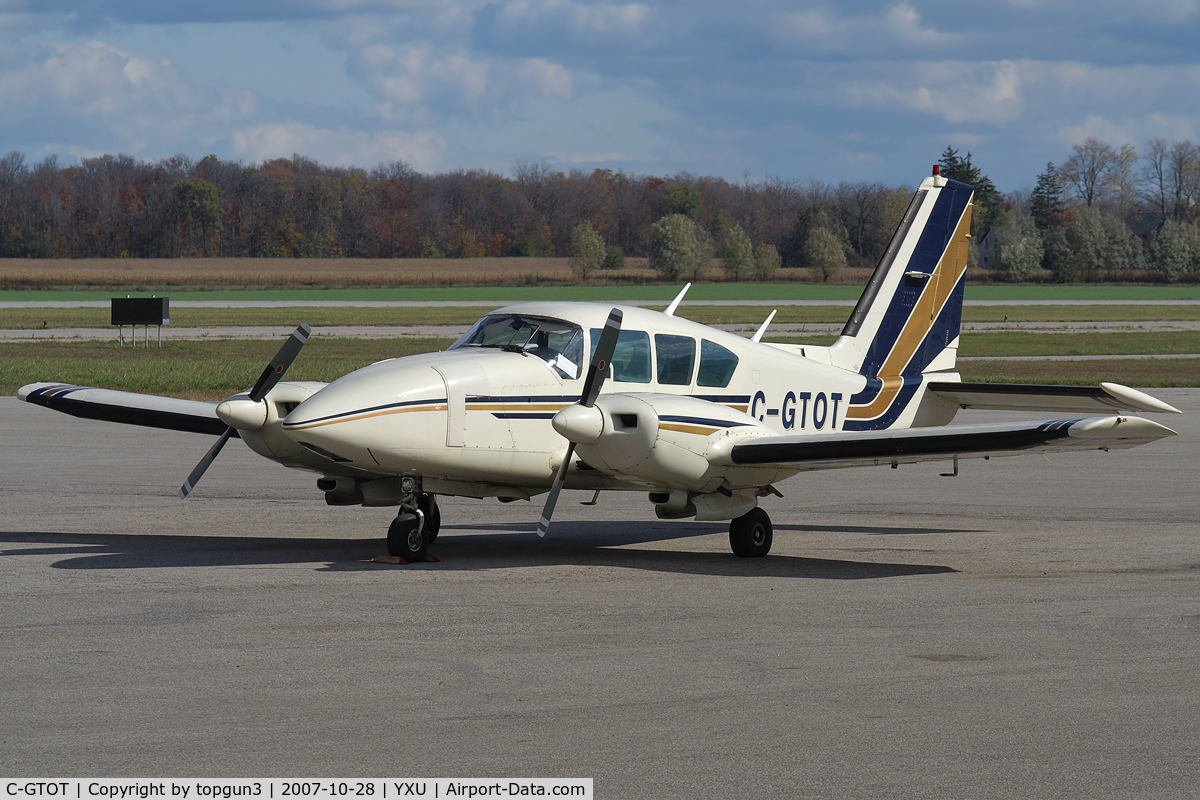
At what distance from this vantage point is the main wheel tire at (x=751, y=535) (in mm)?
12461

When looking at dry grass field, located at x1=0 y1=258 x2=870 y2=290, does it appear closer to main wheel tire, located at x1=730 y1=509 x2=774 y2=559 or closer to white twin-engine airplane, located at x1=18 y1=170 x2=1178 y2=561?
white twin-engine airplane, located at x1=18 y1=170 x2=1178 y2=561

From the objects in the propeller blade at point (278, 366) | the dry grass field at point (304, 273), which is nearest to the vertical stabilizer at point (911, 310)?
the propeller blade at point (278, 366)

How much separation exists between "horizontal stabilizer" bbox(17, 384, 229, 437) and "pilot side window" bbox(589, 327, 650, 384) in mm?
4539

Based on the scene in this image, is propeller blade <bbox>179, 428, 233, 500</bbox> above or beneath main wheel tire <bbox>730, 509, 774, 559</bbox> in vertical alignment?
above

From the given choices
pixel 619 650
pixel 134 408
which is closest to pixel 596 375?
pixel 619 650

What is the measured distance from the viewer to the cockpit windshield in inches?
467

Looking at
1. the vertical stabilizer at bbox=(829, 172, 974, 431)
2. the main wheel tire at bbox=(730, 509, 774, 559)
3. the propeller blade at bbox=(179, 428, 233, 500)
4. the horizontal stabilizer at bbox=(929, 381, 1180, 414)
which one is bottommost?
the main wheel tire at bbox=(730, 509, 774, 559)

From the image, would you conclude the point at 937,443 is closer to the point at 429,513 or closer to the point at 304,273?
the point at 429,513

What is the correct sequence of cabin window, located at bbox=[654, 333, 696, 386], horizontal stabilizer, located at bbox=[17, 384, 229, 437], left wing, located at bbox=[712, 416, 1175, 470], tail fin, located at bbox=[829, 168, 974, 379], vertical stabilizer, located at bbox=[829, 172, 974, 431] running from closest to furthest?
left wing, located at bbox=[712, 416, 1175, 470], cabin window, located at bbox=[654, 333, 696, 386], horizontal stabilizer, located at bbox=[17, 384, 229, 437], vertical stabilizer, located at bbox=[829, 172, 974, 431], tail fin, located at bbox=[829, 168, 974, 379]

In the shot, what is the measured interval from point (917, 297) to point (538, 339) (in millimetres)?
5689

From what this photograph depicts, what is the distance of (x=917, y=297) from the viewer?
15.3 meters

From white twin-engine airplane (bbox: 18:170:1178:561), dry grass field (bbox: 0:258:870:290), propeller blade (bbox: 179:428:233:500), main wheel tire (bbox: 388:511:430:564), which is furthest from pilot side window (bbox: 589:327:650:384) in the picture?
dry grass field (bbox: 0:258:870:290)

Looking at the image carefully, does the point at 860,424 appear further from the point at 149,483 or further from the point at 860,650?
the point at 149,483

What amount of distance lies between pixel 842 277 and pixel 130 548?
13741 centimetres
